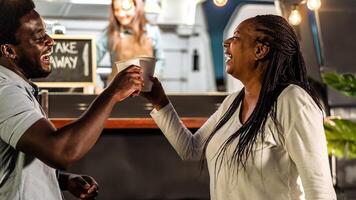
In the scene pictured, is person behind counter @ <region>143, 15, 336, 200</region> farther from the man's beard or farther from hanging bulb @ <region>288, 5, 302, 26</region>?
hanging bulb @ <region>288, 5, 302, 26</region>

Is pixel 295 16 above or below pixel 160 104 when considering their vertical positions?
above

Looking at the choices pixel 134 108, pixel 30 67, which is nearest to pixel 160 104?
pixel 30 67

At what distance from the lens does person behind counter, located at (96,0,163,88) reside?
509 cm

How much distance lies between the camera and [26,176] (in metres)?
1.74

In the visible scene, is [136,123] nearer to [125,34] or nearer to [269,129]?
[125,34]

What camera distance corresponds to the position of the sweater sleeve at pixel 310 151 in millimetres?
1970

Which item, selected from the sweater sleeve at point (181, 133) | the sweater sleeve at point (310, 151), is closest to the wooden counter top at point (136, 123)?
the sweater sleeve at point (181, 133)

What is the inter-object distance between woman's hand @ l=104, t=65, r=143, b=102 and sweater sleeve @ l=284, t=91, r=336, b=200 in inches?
22.2

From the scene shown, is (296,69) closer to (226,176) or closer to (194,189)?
(226,176)

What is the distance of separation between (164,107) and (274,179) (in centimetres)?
68

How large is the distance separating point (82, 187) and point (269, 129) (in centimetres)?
71

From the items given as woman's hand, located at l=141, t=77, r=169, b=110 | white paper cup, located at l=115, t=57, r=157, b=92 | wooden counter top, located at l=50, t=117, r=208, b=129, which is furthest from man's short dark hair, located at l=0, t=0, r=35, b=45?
wooden counter top, located at l=50, t=117, r=208, b=129

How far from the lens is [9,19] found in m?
1.79

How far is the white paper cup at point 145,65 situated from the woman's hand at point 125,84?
0.25 metres
